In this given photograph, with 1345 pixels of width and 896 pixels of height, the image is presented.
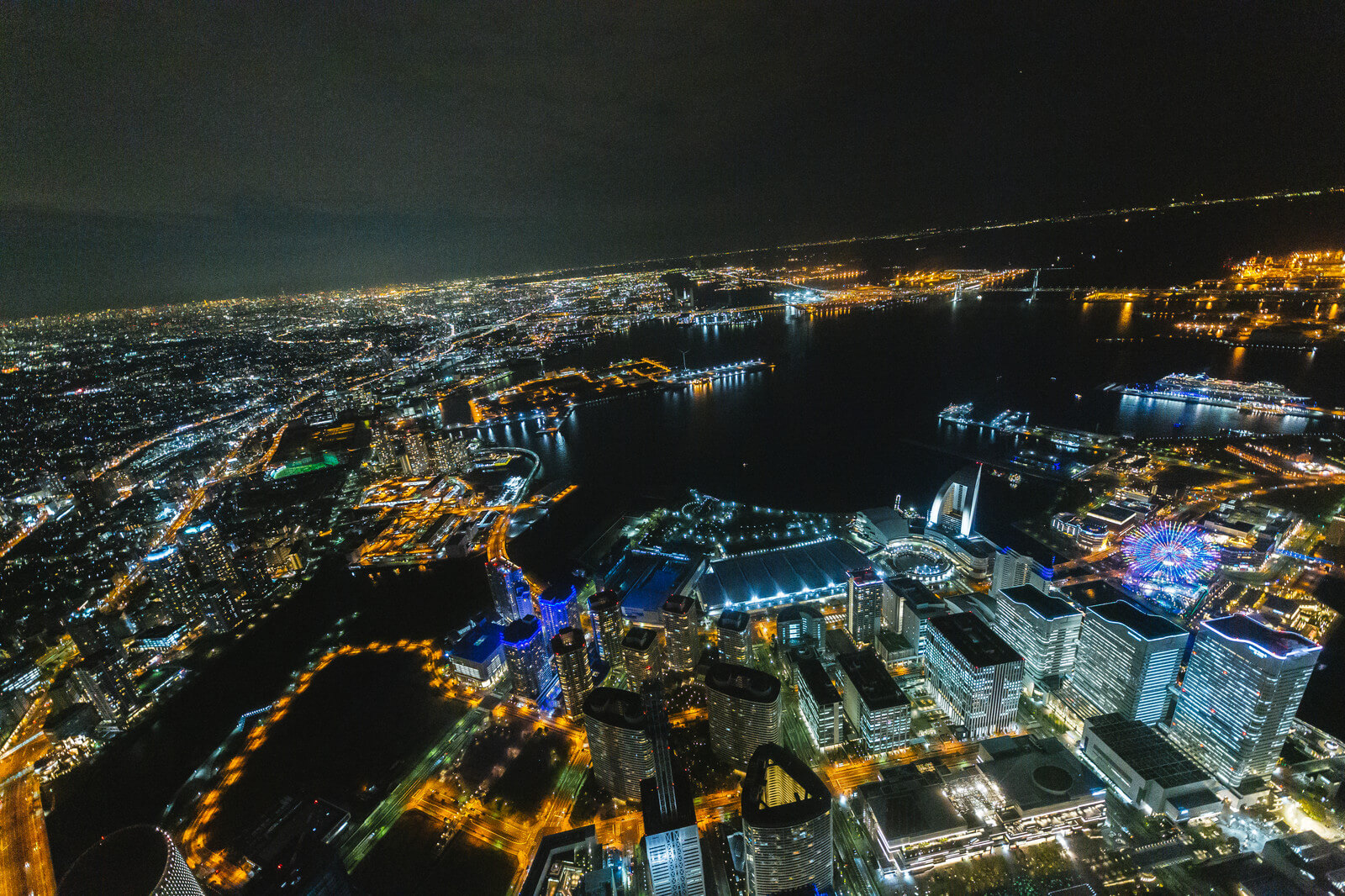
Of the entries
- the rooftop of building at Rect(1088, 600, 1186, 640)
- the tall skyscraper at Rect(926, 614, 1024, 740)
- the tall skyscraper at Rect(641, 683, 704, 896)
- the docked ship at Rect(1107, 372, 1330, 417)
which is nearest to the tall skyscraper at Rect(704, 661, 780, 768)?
the tall skyscraper at Rect(641, 683, 704, 896)

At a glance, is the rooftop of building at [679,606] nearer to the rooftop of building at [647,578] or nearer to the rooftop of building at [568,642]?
the rooftop of building at [647,578]

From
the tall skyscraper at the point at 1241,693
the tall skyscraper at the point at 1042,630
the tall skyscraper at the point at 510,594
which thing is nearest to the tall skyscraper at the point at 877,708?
the tall skyscraper at the point at 1042,630

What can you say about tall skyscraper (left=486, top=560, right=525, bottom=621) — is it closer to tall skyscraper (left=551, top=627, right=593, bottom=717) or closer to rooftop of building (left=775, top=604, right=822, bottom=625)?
tall skyscraper (left=551, top=627, right=593, bottom=717)

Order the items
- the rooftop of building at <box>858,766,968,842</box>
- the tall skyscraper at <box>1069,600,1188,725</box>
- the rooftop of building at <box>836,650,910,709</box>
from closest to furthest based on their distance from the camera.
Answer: the rooftop of building at <box>858,766,968,842</box> → the tall skyscraper at <box>1069,600,1188,725</box> → the rooftop of building at <box>836,650,910,709</box>

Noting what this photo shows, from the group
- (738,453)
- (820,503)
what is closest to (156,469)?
(738,453)

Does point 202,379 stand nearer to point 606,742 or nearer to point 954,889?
point 606,742

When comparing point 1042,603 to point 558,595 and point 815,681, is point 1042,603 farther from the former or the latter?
point 558,595
